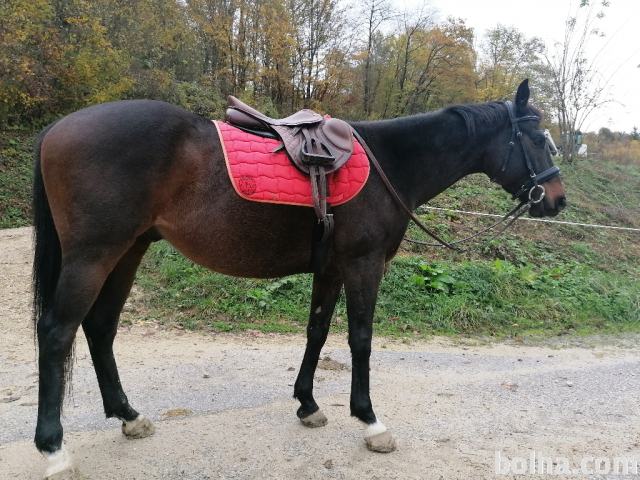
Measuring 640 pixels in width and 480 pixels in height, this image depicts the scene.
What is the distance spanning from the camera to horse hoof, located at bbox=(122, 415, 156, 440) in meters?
2.96

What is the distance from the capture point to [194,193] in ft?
8.61

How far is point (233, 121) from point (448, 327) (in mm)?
4233

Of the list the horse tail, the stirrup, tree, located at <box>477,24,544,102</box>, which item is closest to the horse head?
the stirrup

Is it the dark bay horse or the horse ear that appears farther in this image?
the horse ear

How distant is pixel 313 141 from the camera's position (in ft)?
9.27

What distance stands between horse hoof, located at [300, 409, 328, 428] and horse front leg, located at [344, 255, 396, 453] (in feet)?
1.07

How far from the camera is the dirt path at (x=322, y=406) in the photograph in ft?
8.95

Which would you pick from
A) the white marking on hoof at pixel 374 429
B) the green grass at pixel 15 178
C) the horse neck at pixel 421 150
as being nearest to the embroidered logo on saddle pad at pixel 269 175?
the horse neck at pixel 421 150

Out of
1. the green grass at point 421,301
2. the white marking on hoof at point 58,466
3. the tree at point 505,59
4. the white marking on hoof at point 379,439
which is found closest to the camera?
the white marking on hoof at point 58,466

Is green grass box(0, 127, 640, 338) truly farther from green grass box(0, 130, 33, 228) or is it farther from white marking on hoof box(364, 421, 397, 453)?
white marking on hoof box(364, 421, 397, 453)

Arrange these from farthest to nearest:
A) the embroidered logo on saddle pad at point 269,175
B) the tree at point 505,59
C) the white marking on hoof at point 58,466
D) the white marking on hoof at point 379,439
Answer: the tree at point 505,59, the white marking on hoof at point 379,439, the embroidered logo on saddle pad at point 269,175, the white marking on hoof at point 58,466

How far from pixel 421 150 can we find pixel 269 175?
3.63 ft

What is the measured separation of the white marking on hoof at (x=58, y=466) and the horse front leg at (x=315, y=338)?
1.40 meters

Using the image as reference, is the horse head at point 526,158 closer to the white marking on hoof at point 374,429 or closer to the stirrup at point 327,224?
the stirrup at point 327,224
